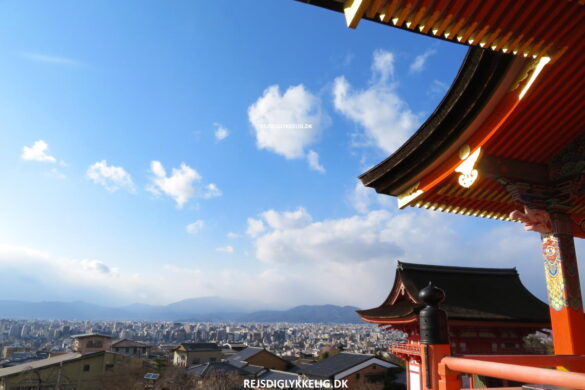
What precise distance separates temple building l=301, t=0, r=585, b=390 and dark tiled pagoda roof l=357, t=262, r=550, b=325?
15.8 ft

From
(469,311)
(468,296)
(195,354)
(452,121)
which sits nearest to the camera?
(452,121)

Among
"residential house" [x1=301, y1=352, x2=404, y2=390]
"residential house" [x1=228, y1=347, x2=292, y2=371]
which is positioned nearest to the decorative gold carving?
"residential house" [x1=301, y1=352, x2=404, y2=390]

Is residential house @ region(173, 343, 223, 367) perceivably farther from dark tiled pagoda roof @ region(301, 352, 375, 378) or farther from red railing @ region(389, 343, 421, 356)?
red railing @ region(389, 343, 421, 356)

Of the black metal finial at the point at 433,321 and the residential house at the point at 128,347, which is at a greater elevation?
the black metal finial at the point at 433,321

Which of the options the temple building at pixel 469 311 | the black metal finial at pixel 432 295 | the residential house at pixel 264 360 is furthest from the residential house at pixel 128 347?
the black metal finial at pixel 432 295

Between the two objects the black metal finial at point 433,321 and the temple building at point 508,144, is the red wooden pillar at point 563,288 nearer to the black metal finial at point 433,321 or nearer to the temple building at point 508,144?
the temple building at point 508,144

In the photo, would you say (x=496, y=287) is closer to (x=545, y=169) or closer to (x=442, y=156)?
(x=545, y=169)

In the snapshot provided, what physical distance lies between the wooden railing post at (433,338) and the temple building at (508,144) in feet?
0.04

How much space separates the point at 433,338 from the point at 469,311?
8122mm

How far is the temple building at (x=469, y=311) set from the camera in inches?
397

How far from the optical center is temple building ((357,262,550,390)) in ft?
33.1

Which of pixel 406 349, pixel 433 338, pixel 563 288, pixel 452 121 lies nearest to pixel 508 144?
pixel 452 121

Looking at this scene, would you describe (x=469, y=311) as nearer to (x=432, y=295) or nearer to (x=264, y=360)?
(x=432, y=295)

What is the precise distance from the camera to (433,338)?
319 centimetres
